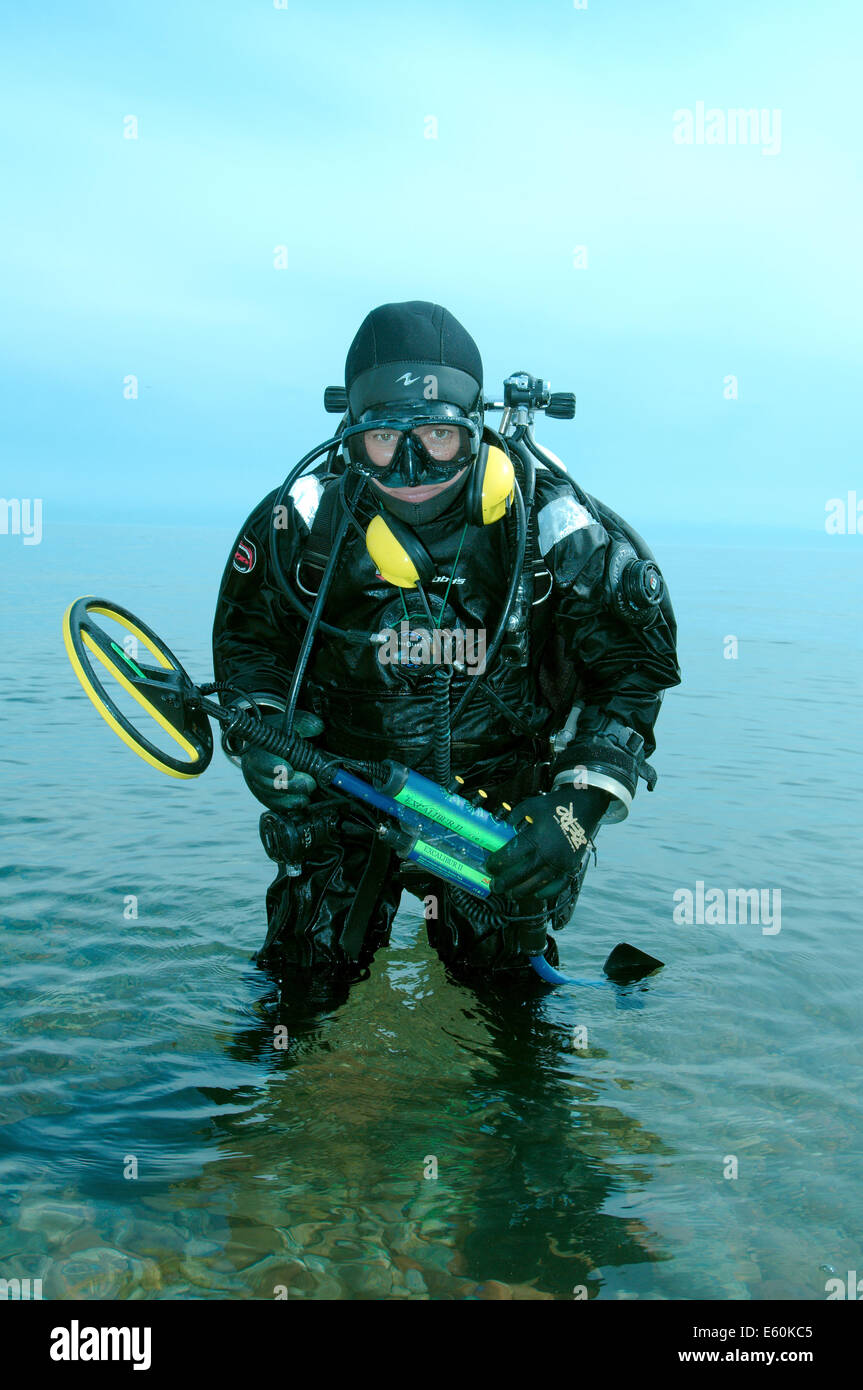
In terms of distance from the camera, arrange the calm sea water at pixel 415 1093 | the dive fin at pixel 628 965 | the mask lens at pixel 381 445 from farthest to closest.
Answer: the dive fin at pixel 628 965
the mask lens at pixel 381 445
the calm sea water at pixel 415 1093

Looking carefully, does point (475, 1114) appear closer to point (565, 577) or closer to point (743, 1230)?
point (743, 1230)

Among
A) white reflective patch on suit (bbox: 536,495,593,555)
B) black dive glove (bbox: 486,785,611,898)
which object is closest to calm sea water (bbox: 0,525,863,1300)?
black dive glove (bbox: 486,785,611,898)

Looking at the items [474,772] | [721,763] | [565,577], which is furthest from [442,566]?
[721,763]

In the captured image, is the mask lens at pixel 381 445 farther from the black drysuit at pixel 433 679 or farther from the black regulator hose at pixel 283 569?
the black drysuit at pixel 433 679

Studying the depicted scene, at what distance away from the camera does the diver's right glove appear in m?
2.97

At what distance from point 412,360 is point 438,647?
81cm

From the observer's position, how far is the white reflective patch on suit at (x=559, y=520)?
3035 mm

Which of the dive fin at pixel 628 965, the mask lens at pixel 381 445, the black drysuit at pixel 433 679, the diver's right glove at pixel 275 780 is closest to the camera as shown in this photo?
the mask lens at pixel 381 445

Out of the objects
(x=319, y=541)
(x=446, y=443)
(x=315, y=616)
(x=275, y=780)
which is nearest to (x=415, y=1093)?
(x=275, y=780)

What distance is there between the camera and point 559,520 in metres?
3.05

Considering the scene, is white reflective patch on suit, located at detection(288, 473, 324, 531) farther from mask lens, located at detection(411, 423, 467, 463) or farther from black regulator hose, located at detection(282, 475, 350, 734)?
mask lens, located at detection(411, 423, 467, 463)

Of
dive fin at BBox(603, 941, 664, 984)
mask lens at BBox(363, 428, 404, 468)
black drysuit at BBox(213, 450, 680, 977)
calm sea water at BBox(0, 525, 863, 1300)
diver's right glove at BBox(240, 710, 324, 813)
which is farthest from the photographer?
dive fin at BBox(603, 941, 664, 984)

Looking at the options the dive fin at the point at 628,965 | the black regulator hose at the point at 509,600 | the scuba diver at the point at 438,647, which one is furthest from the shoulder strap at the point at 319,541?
the dive fin at the point at 628,965

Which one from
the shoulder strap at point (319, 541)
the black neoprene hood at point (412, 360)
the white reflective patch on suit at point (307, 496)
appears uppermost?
the black neoprene hood at point (412, 360)
